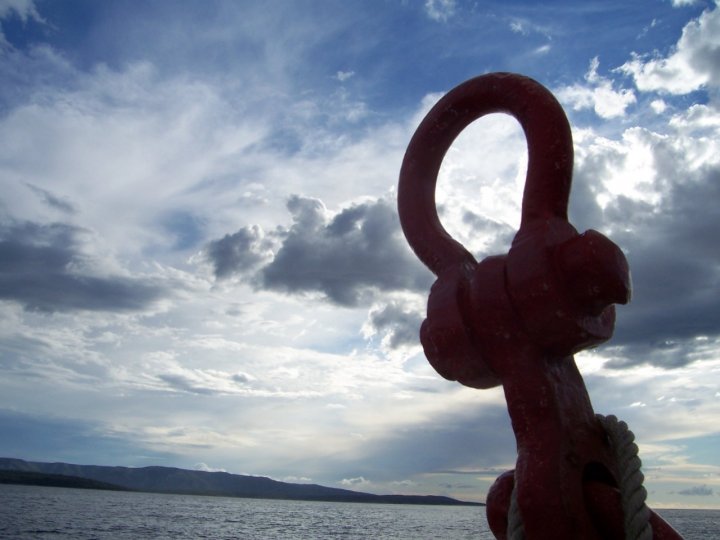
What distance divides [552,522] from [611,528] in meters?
0.15

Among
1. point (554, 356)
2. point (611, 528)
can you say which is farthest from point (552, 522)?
point (554, 356)

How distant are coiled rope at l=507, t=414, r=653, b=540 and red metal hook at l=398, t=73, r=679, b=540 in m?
0.03

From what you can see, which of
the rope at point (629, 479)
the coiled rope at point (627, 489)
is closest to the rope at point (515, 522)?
the coiled rope at point (627, 489)

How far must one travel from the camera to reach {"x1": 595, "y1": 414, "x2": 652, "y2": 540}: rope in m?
1.57

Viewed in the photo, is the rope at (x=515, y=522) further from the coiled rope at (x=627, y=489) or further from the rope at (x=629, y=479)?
the rope at (x=629, y=479)

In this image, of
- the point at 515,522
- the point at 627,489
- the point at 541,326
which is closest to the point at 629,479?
the point at 627,489

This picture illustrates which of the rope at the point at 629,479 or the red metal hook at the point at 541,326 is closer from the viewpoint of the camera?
the rope at the point at 629,479

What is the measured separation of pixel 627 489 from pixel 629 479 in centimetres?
3

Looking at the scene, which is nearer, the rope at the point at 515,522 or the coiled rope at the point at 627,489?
the coiled rope at the point at 627,489

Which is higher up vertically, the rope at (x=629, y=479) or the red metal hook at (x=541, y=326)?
the red metal hook at (x=541, y=326)

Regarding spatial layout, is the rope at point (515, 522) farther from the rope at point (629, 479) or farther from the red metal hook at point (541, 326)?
the rope at point (629, 479)

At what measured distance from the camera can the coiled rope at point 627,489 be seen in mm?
1573

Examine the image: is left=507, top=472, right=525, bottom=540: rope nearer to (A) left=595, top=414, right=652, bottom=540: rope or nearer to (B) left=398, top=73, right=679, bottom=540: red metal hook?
(B) left=398, top=73, right=679, bottom=540: red metal hook

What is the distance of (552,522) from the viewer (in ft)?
5.34
